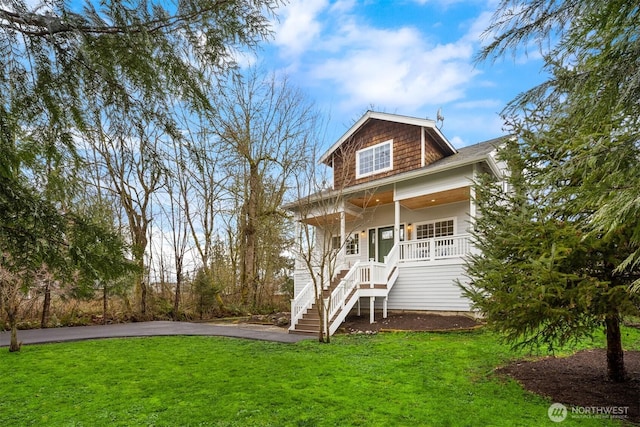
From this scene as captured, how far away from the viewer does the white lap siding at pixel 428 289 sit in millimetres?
10750

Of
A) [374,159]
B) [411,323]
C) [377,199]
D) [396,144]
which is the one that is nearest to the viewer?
[411,323]

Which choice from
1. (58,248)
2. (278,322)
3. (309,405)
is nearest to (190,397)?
(309,405)

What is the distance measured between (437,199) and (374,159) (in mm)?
3262

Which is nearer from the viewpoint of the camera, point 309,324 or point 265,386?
point 265,386

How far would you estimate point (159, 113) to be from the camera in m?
2.80

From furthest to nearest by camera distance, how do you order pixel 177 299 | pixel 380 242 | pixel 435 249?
pixel 380 242 < pixel 177 299 < pixel 435 249

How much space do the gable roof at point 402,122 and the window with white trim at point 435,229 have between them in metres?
3.16

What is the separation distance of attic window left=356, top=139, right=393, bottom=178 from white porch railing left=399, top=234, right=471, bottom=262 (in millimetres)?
3499

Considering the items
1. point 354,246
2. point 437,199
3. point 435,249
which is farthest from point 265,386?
point 354,246

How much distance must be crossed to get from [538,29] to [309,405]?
4.44 metres

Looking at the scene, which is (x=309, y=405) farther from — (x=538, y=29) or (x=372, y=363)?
(x=538, y=29)

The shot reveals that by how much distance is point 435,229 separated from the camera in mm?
13281

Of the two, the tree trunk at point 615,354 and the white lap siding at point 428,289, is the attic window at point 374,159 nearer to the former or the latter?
the white lap siding at point 428,289

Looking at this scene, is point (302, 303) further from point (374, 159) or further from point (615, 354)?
point (615, 354)
